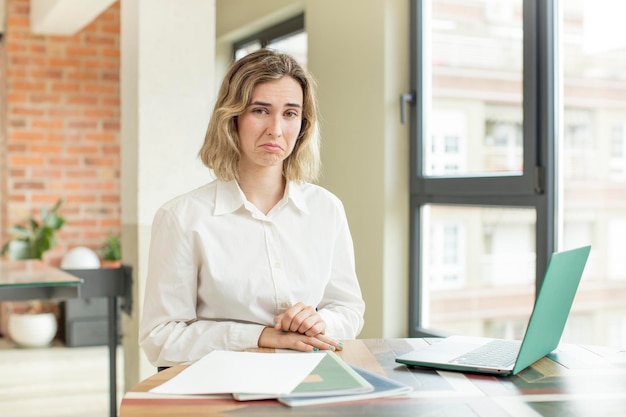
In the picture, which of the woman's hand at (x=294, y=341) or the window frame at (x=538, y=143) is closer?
the woman's hand at (x=294, y=341)

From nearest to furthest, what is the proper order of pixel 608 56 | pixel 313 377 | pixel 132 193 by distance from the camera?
pixel 313 377
pixel 608 56
pixel 132 193

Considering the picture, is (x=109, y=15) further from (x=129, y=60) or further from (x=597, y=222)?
(x=597, y=222)

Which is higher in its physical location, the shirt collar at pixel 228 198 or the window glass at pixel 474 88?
the window glass at pixel 474 88

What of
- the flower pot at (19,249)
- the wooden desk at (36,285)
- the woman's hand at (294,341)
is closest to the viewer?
the woman's hand at (294,341)

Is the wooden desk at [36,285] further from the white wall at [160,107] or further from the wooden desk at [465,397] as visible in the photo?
the wooden desk at [465,397]

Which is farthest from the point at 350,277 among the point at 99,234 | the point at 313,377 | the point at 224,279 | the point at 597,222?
the point at 99,234

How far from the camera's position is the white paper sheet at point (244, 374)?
131cm

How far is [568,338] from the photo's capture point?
311cm

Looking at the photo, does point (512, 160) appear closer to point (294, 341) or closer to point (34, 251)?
point (294, 341)

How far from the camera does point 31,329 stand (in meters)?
5.72

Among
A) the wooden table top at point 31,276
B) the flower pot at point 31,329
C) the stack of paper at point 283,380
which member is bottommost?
the flower pot at point 31,329

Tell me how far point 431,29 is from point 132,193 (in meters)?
1.53

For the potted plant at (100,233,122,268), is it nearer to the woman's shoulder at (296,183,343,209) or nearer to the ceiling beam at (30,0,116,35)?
the ceiling beam at (30,0,116,35)

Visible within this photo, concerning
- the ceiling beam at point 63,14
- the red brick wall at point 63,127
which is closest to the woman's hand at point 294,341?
the ceiling beam at point 63,14
